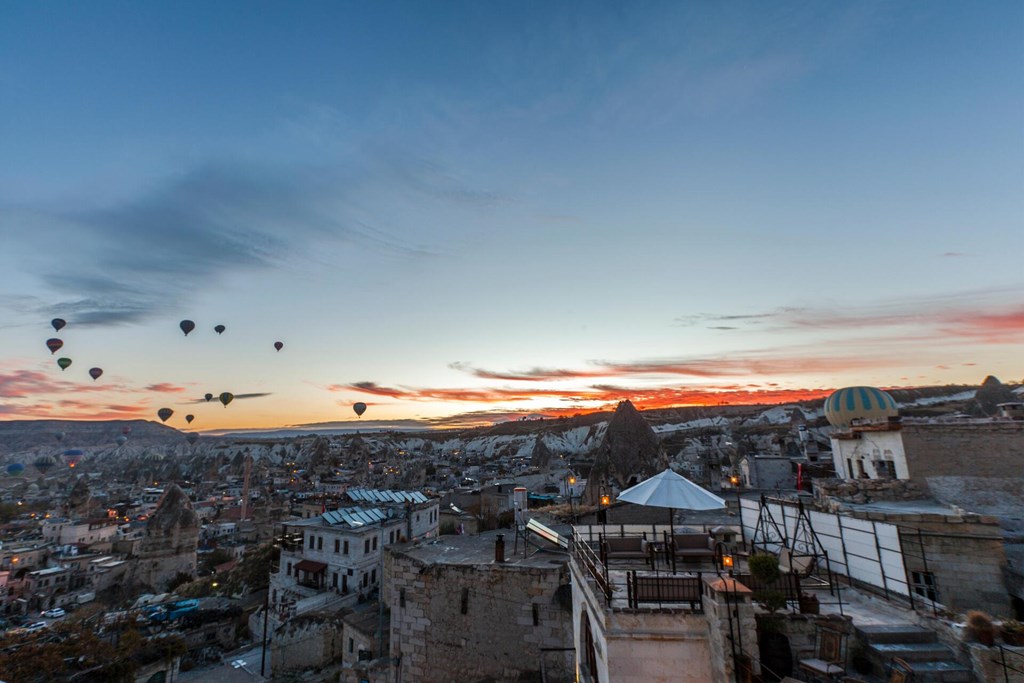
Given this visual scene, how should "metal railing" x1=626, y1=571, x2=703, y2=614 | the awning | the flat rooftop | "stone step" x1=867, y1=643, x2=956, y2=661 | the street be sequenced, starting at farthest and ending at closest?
the awning < the street < the flat rooftop < "metal railing" x1=626, y1=571, x2=703, y2=614 < "stone step" x1=867, y1=643, x2=956, y2=661

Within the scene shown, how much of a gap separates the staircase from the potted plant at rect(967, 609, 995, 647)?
18.7 inches

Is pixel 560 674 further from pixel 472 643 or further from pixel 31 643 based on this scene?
→ pixel 31 643

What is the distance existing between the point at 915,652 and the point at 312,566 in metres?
34.6

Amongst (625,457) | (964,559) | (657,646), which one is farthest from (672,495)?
(625,457)

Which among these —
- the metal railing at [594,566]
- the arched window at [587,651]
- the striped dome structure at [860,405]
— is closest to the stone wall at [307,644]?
the arched window at [587,651]

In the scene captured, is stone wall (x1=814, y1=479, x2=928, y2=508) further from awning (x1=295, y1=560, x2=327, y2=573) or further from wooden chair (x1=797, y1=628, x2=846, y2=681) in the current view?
awning (x1=295, y1=560, x2=327, y2=573)

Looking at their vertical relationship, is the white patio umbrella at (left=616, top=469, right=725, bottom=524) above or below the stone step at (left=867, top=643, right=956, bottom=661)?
above

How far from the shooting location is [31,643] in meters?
23.4

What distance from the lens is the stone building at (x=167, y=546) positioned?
50781 mm

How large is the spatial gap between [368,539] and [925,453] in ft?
103

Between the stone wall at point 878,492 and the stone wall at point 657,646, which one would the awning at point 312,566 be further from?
the stone wall at point 657,646

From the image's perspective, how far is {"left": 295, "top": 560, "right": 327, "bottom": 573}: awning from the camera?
Result: 3209 cm

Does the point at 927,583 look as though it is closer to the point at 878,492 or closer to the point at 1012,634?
the point at 1012,634

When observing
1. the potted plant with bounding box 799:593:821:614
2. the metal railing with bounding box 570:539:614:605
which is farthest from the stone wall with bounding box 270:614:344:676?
the potted plant with bounding box 799:593:821:614
